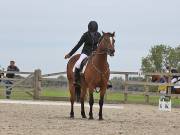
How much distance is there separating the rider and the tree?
45.9 m

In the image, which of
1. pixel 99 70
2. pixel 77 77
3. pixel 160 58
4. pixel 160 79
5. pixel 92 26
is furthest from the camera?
pixel 160 58

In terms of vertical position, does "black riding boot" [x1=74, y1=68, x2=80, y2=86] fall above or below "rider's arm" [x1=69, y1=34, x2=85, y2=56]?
below

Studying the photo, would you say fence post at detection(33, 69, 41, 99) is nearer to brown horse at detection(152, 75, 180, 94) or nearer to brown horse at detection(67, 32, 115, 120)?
brown horse at detection(152, 75, 180, 94)

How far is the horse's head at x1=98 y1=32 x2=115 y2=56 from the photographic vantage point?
1579cm

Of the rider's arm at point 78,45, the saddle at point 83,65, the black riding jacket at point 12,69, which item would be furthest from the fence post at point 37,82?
the saddle at point 83,65

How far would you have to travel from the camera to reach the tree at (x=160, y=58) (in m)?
63.8

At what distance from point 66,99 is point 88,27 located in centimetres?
1290

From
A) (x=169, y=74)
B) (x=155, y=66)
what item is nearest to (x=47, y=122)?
(x=169, y=74)

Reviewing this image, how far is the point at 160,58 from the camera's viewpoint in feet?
211

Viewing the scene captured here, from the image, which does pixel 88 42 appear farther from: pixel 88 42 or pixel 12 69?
pixel 12 69

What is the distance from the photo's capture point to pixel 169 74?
27.8 metres

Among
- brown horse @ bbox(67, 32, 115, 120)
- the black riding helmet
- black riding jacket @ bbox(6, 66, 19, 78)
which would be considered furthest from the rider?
black riding jacket @ bbox(6, 66, 19, 78)

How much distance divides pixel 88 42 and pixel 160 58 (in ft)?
157

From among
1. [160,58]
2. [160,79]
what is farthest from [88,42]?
[160,58]
